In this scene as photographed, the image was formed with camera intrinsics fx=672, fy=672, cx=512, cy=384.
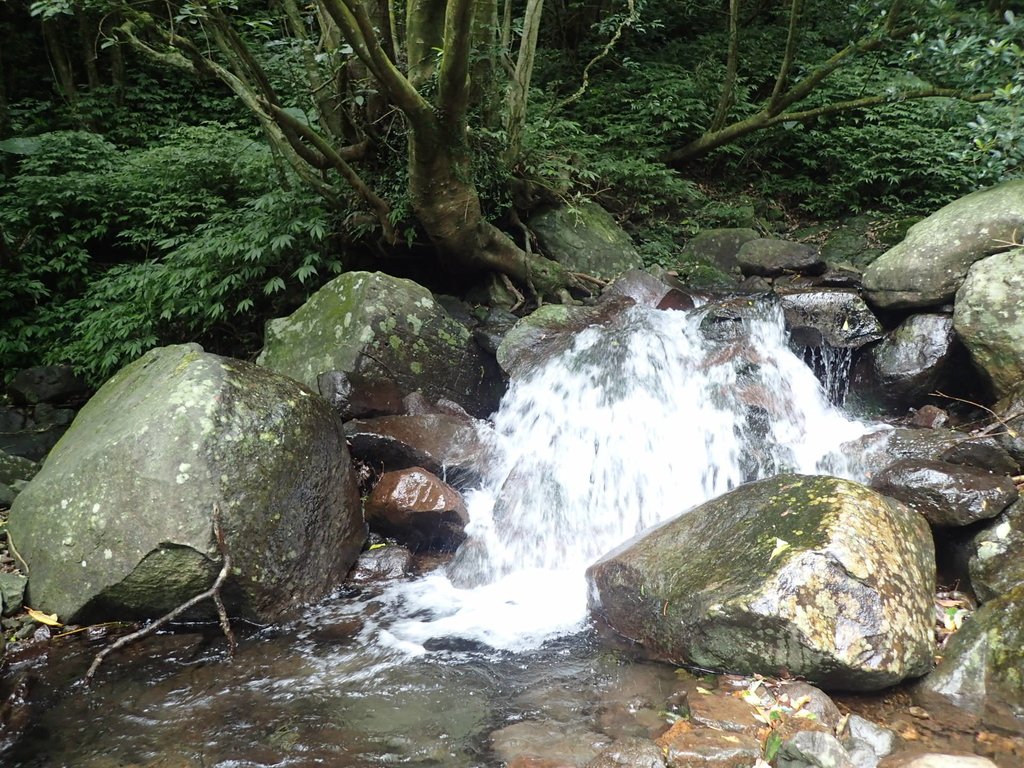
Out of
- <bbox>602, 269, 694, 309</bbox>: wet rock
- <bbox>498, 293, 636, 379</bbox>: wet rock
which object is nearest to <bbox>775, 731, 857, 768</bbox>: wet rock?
<bbox>498, 293, 636, 379</bbox>: wet rock

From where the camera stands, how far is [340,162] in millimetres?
6633

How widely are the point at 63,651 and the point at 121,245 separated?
22.7 ft

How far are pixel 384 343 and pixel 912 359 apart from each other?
468cm

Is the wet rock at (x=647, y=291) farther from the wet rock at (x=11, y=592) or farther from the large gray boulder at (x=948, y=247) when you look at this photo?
the wet rock at (x=11, y=592)

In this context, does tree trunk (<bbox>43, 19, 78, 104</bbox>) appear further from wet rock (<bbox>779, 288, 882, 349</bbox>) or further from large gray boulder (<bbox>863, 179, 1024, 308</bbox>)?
large gray boulder (<bbox>863, 179, 1024, 308</bbox>)

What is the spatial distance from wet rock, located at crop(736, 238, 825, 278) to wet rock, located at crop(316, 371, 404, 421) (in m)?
4.37

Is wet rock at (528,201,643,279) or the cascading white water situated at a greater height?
wet rock at (528,201,643,279)

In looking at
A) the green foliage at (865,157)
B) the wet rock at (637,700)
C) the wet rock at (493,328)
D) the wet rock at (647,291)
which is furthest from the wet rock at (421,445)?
the green foliage at (865,157)

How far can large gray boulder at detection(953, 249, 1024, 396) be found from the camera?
5.07 m

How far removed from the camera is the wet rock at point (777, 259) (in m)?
7.38

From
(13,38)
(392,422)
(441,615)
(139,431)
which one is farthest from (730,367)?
(13,38)

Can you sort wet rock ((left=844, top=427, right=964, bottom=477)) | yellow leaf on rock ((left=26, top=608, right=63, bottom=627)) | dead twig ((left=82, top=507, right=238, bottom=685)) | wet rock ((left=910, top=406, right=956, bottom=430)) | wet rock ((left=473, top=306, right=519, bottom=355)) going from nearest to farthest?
dead twig ((left=82, top=507, right=238, bottom=685)) < yellow leaf on rock ((left=26, top=608, right=63, bottom=627)) < wet rock ((left=844, top=427, right=964, bottom=477)) < wet rock ((left=910, top=406, right=956, bottom=430)) < wet rock ((left=473, top=306, right=519, bottom=355))

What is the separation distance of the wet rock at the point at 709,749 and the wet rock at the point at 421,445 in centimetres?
311

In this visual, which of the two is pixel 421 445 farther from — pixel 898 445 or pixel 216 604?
pixel 898 445
